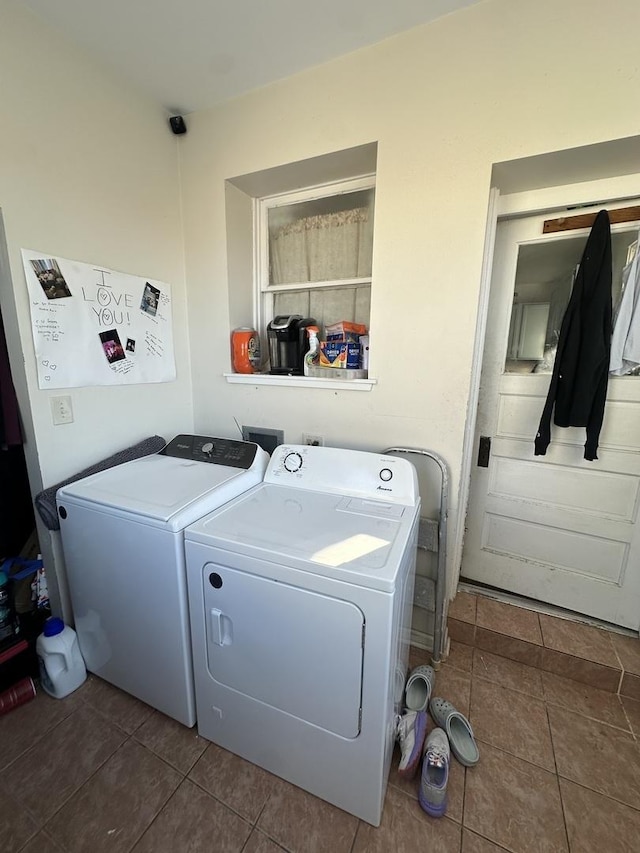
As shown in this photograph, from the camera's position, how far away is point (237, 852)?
972 millimetres

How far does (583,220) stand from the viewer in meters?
1.47

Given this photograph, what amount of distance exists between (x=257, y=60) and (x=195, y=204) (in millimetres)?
661

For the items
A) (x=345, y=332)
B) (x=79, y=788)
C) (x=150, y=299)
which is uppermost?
(x=150, y=299)

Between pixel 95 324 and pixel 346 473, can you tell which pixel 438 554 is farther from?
pixel 95 324

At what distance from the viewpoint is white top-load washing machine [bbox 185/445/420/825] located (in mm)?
920

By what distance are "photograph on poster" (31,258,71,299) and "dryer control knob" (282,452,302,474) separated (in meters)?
1.14

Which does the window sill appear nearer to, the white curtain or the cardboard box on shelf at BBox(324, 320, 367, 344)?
the cardboard box on shelf at BBox(324, 320, 367, 344)

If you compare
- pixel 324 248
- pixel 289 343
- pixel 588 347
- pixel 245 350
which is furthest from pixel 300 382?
pixel 588 347

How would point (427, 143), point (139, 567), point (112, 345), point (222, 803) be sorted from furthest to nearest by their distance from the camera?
1. point (112, 345)
2. point (427, 143)
3. point (139, 567)
4. point (222, 803)

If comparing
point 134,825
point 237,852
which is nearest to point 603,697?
point 237,852

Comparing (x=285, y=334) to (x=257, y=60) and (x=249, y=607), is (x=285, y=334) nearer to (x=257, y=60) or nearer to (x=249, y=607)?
(x=257, y=60)

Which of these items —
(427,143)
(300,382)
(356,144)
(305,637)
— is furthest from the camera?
(300,382)

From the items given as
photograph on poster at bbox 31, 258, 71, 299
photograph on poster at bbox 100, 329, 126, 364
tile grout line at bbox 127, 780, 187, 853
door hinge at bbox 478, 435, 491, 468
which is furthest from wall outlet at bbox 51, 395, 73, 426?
door hinge at bbox 478, 435, 491, 468

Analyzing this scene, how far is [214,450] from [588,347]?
66.7 inches
